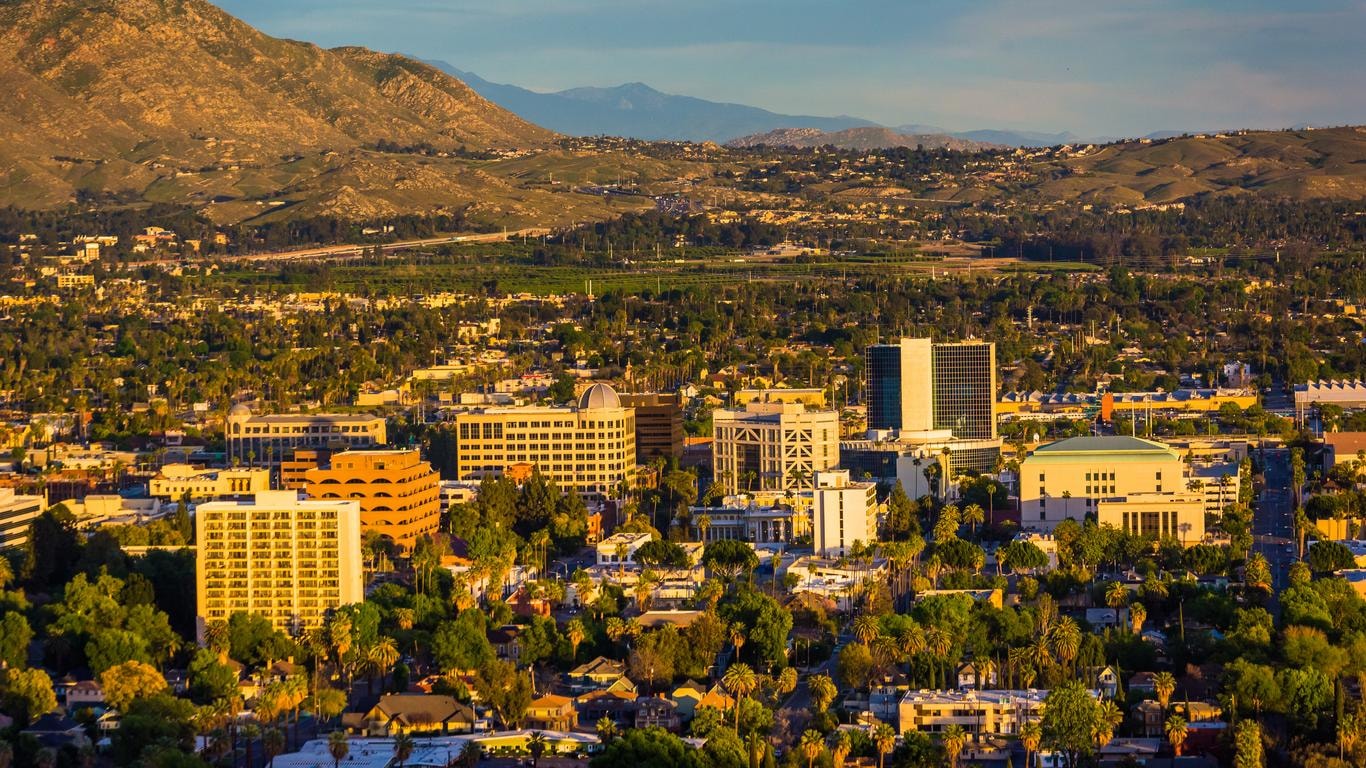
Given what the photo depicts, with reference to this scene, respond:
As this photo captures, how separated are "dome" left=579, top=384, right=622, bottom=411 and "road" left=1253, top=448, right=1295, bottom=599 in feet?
80.1

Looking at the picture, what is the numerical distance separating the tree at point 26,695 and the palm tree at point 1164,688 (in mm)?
24148

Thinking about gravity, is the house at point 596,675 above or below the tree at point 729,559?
below

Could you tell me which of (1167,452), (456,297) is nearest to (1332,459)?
(1167,452)

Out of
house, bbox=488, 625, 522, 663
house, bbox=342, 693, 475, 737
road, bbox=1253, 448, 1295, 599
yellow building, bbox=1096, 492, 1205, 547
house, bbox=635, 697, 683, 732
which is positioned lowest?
house, bbox=635, 697, 683, 732

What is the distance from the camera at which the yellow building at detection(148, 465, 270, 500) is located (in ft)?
322

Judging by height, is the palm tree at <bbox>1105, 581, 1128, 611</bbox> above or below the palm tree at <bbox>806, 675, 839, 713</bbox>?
above

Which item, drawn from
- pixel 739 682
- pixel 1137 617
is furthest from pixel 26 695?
pixel 1137 617

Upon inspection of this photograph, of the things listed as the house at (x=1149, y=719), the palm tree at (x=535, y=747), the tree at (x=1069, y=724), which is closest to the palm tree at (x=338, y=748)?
the palm tree at (x=535, y=747)

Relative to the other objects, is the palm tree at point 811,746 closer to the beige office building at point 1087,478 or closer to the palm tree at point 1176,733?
the palm tree at point 1176,733

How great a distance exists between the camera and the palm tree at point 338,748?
55.6m

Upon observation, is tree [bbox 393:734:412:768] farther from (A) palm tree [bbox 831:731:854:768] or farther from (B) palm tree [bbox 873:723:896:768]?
(B) palm tree [bbox 873:723:896:768]

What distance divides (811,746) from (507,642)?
49.6 feet

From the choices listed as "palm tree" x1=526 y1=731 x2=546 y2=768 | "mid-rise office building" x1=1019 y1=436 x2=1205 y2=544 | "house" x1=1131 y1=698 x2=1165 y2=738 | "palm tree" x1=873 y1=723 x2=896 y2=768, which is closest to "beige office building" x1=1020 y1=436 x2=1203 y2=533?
"mid-rise office building" x1=1019 y1=436 x2=1205 y2=544

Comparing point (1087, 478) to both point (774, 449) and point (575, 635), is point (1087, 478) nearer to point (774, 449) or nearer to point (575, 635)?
point (774, 449)
